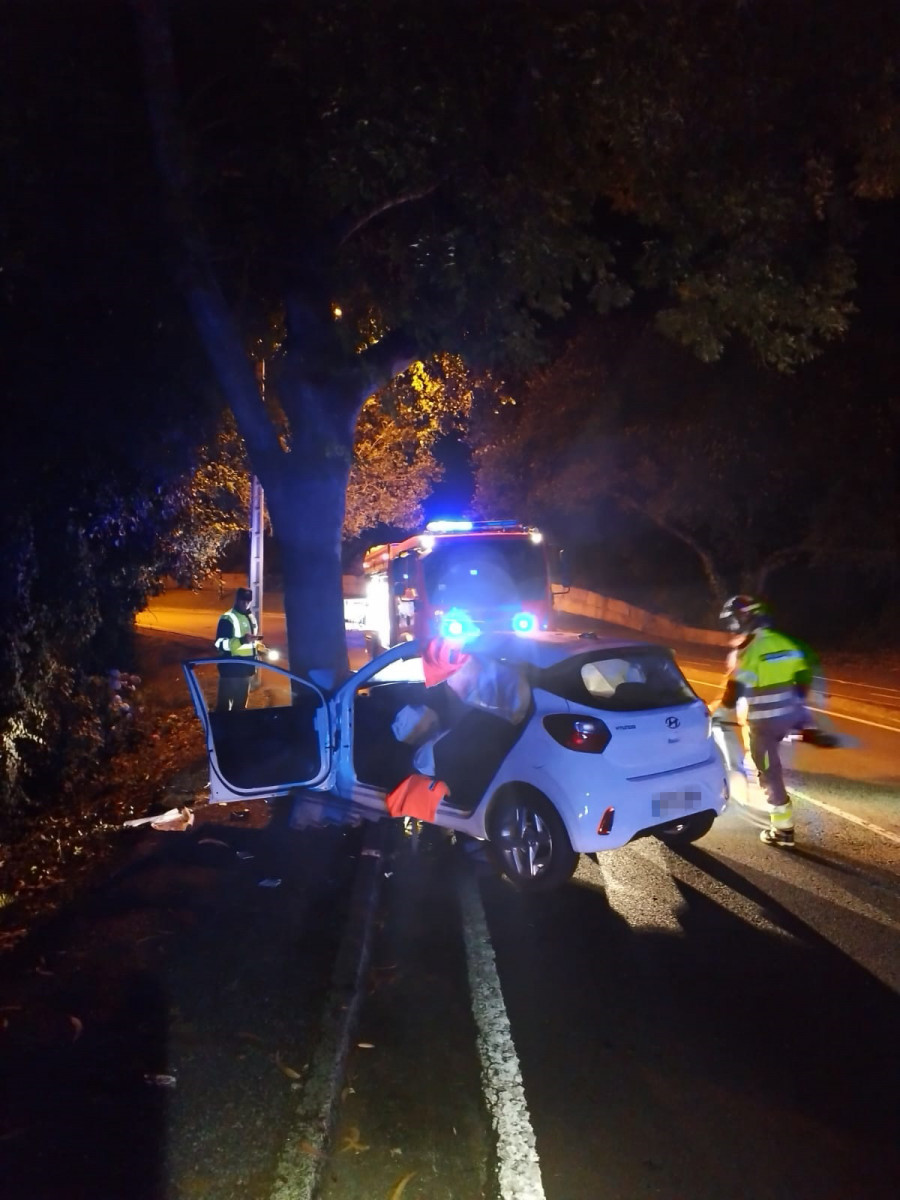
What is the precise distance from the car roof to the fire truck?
753 cm

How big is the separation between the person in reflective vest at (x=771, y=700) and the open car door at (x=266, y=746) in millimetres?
3072

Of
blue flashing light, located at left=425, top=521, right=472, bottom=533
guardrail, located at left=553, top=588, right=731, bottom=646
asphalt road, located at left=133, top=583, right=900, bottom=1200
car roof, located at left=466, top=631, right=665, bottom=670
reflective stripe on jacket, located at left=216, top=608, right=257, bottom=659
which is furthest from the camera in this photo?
guardrail, located at left=553, top=588, right=731, bottom=646

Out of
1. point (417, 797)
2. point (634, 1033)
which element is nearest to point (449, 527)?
point (417, 797)

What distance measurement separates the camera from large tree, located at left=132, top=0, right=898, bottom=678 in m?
8.64

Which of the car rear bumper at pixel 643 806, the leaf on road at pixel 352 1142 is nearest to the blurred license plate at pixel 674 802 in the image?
the car rear bumper at pixel 643 806

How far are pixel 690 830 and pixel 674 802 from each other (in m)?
0.95

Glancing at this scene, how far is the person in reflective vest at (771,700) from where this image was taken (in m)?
7.67

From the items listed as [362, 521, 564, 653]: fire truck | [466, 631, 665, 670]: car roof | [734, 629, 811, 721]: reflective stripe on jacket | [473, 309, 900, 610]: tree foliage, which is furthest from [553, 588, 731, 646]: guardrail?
[466, 631, 665, 670]: car roof

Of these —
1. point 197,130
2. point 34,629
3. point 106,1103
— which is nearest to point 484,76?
point 197,130

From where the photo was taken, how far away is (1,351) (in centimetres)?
886

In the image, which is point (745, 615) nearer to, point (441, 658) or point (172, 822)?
point (441, 658)

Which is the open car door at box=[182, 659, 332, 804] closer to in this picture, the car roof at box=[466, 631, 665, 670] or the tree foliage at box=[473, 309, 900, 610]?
the car roof at box=[466, 631, 665, 670]

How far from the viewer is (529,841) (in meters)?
6.66

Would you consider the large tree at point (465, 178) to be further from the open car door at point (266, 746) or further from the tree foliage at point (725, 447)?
the tree foliage at point (725, 447)
